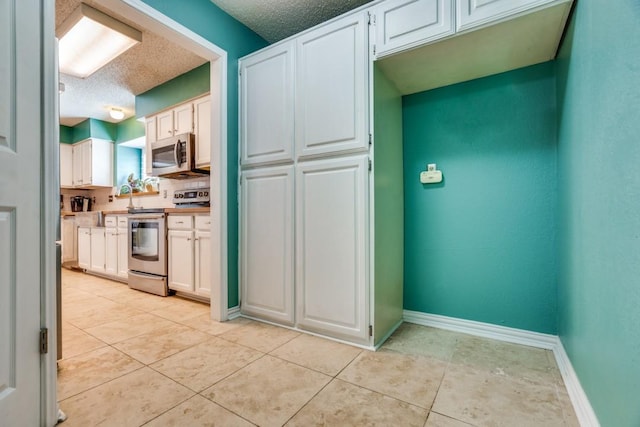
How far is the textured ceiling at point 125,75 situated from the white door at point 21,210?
1611 millimetres

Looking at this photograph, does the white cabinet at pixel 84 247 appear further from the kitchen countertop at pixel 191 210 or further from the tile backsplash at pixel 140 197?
the kitchen countertop at pixel 191 210

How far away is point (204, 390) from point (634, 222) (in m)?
1.77

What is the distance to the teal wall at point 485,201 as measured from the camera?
73.9 inches

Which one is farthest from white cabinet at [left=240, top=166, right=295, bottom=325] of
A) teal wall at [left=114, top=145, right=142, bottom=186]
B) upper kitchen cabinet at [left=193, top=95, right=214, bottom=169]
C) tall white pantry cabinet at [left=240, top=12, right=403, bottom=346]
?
teal wall at [left=114, top=145, right=142, bottom=186]

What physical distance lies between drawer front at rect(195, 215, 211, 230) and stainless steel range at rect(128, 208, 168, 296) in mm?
493

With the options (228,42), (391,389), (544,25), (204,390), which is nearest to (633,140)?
(544,25)

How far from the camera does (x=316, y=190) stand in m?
2.04

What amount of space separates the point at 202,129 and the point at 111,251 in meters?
2.14

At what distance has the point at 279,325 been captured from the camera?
7.33 ft

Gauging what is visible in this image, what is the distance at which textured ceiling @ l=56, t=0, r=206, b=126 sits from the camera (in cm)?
285

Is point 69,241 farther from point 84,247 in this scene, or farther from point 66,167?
point 66,167

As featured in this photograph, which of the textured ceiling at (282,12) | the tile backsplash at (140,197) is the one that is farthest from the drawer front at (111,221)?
the textured ceiling at (282,12)

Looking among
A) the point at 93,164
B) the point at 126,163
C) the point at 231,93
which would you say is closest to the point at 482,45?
the point at 231,93

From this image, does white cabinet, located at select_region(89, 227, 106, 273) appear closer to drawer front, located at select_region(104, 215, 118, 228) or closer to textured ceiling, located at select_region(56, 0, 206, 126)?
drawer front, located at select_region(104, 215, 118, 228)
